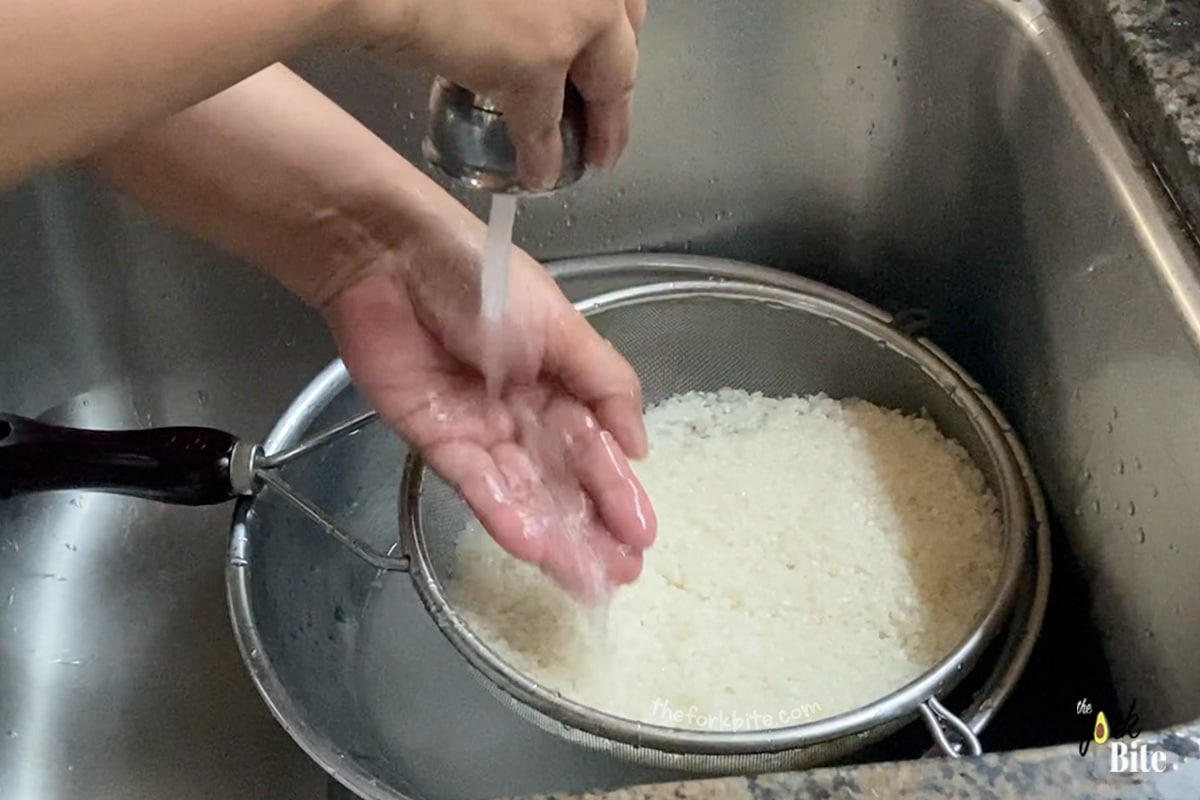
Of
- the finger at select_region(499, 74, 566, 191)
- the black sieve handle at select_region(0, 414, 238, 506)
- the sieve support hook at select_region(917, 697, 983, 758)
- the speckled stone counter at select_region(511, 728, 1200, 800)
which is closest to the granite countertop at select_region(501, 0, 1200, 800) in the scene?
the speckled stone counter at select_region(511, 728, 1200, 800)

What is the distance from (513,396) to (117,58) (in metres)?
0.36

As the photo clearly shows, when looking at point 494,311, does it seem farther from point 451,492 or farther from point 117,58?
point 117,58

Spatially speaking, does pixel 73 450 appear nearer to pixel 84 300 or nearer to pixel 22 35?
pixel 84 300

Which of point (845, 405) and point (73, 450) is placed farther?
point (845, 405)

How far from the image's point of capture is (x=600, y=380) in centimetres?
68

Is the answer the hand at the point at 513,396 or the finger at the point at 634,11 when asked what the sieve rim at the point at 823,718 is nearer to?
the hand at the point at 513,396

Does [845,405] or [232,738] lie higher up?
[845,405]

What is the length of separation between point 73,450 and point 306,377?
22 cm

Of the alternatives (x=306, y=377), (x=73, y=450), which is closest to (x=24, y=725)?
(x=73, y=450)

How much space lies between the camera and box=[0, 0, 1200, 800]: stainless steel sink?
0.61 m

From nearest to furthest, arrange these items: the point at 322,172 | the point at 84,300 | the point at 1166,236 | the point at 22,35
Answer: the point at 22,35 < the point at 1166,236 < the point at 322,172 < the point at 84,300

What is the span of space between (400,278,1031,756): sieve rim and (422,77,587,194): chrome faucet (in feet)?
0.78

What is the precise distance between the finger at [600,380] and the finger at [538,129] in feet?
0.62

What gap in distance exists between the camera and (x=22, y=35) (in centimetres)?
33
